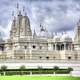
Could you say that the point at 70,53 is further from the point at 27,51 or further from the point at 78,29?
the point at 78,29

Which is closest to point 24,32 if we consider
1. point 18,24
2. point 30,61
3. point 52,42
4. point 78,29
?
point 18,24

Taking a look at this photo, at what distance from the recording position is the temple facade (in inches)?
3775

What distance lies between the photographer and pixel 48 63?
3344 inches

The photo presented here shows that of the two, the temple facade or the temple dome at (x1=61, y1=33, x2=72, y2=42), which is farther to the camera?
the temple dome at (x1=61, y1=33, x2=72, y2=42)

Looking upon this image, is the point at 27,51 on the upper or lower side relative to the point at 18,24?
lower

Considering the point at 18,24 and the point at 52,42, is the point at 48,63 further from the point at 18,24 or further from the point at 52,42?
the point at 18,24

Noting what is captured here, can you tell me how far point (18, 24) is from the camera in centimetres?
10994

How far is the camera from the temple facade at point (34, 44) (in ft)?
315

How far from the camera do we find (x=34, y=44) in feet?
341

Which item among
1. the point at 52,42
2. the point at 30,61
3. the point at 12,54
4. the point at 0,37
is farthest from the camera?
the point at 0,37

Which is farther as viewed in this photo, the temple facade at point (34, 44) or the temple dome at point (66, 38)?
the temple dome at point (66, 38)

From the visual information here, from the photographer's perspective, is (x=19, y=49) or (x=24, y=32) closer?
(x=19, y=49)

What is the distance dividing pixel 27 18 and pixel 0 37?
1043cm

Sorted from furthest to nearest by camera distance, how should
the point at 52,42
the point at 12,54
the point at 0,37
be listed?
the point at 0,37
the point at 52,42
the point at 12,54
